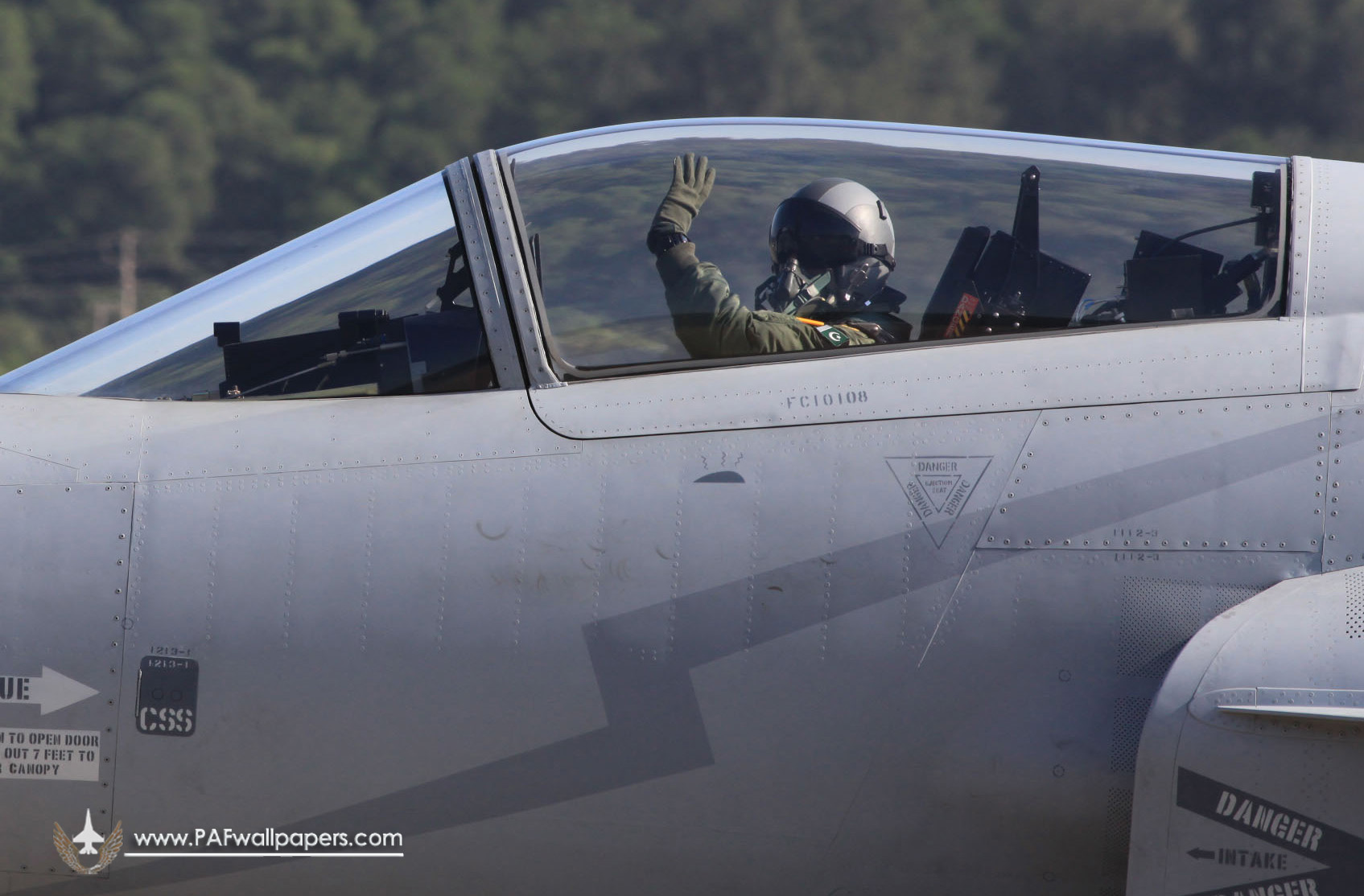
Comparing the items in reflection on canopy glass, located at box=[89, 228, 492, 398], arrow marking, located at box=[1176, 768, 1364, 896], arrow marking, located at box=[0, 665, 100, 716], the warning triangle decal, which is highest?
reflection on canopy glass, located at box=[89, 228, 492, 398]

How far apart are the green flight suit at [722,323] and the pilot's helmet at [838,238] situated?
0.21 metres

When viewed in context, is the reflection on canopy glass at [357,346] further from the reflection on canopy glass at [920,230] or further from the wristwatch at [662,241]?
the wristwatch at [662,241]

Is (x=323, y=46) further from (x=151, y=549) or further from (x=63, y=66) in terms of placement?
(x=151, y=549)

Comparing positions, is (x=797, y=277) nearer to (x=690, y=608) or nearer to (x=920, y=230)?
(x=920, y=230)

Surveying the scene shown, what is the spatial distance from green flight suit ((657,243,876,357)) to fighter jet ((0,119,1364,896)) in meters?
0.11

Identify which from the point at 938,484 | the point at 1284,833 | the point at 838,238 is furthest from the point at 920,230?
the point at 1284,833

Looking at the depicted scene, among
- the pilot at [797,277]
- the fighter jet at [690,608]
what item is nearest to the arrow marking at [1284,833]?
the fighter jet at [690,608]

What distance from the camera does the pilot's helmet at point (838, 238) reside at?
3.76 meters

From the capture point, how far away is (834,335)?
3.55 meters

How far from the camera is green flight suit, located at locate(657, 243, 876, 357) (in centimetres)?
349

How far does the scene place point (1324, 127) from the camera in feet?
118

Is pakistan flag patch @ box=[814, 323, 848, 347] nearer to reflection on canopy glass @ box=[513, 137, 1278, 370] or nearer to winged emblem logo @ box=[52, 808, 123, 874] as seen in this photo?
reflection on canopy glass @ box=[513, 137, 1278, 370]

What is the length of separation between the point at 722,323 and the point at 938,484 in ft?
2.33

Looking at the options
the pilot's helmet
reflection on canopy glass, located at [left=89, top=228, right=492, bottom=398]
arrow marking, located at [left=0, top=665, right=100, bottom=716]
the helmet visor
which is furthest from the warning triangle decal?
arrow marking, located at [left=0, top=665, right=100, bottom=716]
